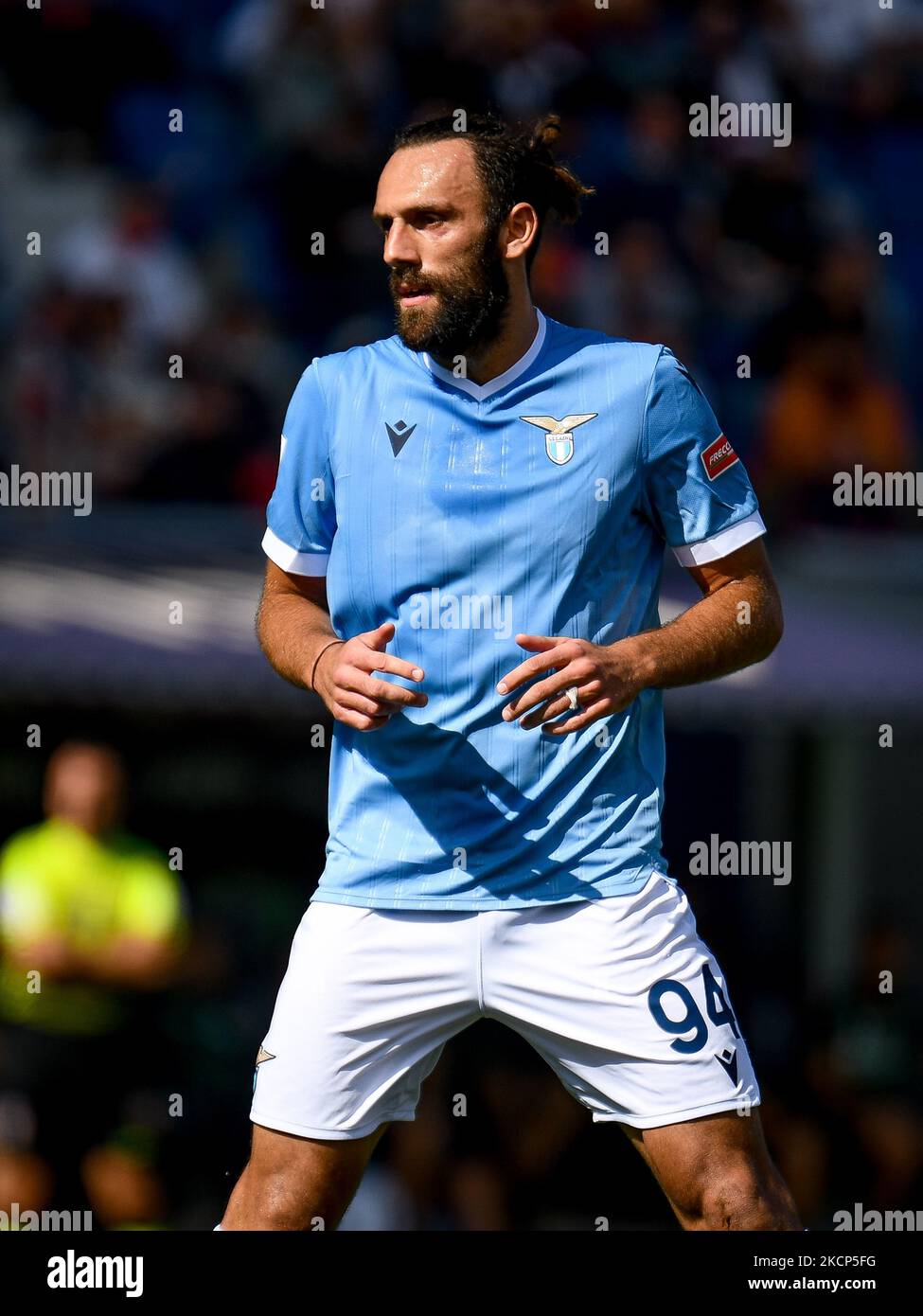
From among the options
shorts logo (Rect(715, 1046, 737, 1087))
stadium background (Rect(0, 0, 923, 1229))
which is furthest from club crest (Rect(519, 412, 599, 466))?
stadium background (Rect(0, 0, 923, 1229))

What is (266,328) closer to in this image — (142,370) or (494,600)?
(142,370)

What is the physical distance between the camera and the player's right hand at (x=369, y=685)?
3.10 metres

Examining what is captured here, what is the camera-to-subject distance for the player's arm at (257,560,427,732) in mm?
3119

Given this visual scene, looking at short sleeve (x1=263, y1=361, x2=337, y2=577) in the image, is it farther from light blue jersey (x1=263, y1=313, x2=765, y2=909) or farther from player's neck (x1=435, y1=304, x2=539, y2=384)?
player's neck (x1=435, y1=304, x2=539, y2=384)

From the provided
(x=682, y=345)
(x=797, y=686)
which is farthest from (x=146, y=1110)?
(x=682, y=345)

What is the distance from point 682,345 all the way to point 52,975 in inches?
172

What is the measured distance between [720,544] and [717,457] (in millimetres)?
161

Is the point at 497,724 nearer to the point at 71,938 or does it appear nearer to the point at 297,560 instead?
the point at 297,560

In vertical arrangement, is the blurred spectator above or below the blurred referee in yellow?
above

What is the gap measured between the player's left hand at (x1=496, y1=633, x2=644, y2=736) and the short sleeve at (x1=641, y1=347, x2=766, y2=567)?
0.45 metres

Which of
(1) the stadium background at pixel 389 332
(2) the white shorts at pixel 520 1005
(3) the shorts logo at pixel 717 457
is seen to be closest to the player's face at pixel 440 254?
(3) the shorts logo at pixel 717 457

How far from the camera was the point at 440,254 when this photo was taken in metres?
3.52

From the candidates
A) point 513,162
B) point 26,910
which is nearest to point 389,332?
point 26,910

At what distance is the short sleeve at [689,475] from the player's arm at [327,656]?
1.89 feet
